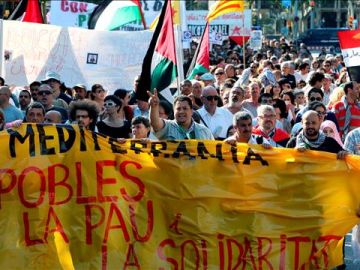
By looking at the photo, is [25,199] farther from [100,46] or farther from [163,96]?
[100,46]

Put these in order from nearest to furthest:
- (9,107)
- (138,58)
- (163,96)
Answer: (9,107)
(163,96)
(138,58)

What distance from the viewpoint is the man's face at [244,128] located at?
333 inches

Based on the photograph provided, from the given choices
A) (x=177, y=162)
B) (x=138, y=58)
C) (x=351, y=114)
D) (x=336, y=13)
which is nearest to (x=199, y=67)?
(x=138, y=58)

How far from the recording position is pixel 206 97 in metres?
11.4

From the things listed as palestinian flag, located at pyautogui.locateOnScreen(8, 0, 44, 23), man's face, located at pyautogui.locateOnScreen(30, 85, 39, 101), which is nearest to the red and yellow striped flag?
palestinian flag, located at pyautogui.locateOnScreen(8, 0, 44, 23)

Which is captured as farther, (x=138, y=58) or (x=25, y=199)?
(x=138, y=58)

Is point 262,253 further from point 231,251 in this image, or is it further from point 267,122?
point 267,122

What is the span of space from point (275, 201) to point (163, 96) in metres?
3.92

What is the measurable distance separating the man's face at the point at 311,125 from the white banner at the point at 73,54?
4946 mm

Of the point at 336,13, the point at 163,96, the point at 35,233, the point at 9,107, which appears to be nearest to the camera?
the point at 35,233

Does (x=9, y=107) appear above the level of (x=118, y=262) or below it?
above

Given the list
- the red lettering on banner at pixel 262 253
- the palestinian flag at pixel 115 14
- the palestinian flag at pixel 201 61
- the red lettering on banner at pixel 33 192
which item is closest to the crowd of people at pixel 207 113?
the red lettering on banner at pixel 33 192

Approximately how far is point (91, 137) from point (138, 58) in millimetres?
5917

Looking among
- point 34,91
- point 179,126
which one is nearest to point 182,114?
point 179,126
